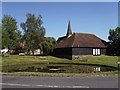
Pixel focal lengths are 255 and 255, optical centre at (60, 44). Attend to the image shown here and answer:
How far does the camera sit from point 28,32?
84750mm

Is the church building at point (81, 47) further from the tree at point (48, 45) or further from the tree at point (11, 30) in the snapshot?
the tree at point (11, 30)

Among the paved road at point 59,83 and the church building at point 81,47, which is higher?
the church building at point 81,47

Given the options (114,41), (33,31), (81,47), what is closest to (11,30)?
(33,31)

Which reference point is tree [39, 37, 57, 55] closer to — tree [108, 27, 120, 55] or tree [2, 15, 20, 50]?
tree [2, 15, 20, 50]

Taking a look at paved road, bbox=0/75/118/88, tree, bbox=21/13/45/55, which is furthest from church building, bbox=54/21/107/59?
paved road, bbox=0/75/118/88

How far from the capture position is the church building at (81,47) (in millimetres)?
70562

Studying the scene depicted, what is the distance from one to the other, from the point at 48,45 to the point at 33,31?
8.76m

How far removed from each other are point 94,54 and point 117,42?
7.81m

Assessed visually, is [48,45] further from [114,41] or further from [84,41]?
[114,41]

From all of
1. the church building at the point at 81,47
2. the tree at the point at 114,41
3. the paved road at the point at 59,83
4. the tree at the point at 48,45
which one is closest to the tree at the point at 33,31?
the tree at the point at 48,45

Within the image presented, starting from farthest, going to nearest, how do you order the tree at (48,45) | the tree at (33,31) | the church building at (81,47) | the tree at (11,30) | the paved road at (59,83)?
the tree at (33,31), the tree at (48,45), the tree at (11,30), the church building at (81,47), the paved road at (59,83)

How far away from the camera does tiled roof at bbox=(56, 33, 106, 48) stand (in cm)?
7237

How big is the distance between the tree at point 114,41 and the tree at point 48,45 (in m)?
17.5

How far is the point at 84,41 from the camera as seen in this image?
74.8 m
